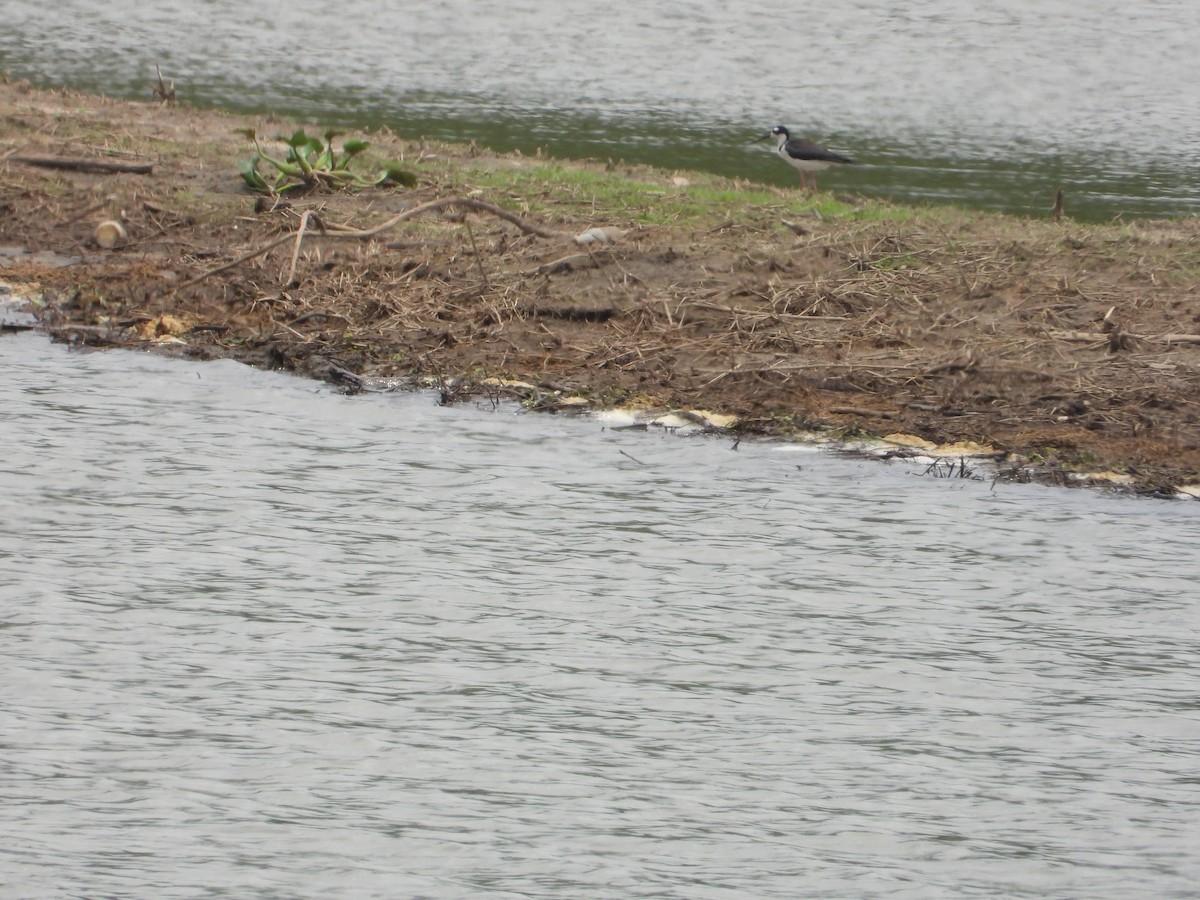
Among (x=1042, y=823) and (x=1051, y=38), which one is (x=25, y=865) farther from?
(x=1051, y=38)

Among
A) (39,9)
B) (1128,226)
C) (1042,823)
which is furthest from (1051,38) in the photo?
(1042,823)

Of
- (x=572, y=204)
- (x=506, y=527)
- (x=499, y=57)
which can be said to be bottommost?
(x=506, y=527)

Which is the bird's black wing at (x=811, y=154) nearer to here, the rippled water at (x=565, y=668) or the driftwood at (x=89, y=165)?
the driftwood at (x=89, y=165)

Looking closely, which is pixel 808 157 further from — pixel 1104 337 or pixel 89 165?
pixel 89 165

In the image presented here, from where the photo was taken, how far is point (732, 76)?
959 inches

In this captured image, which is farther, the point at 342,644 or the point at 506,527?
the point at 506,527

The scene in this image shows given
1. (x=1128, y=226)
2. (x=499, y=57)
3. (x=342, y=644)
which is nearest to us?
(x=342, y=644)

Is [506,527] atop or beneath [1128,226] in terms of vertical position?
beneath

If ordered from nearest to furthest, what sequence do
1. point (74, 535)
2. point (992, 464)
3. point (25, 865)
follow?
point (25, 865)
point (74, 535)
point (992, 464)

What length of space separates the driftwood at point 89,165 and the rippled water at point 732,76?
491 cm

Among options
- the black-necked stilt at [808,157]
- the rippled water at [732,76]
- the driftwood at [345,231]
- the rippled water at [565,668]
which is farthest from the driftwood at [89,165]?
the black-necked stilt at [808,157]

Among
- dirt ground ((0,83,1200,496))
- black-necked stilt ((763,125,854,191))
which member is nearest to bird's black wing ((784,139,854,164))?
black-necked stilt ((763,125,854,191))

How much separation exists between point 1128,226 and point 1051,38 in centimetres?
1304

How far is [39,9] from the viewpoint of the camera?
27.2 metres
